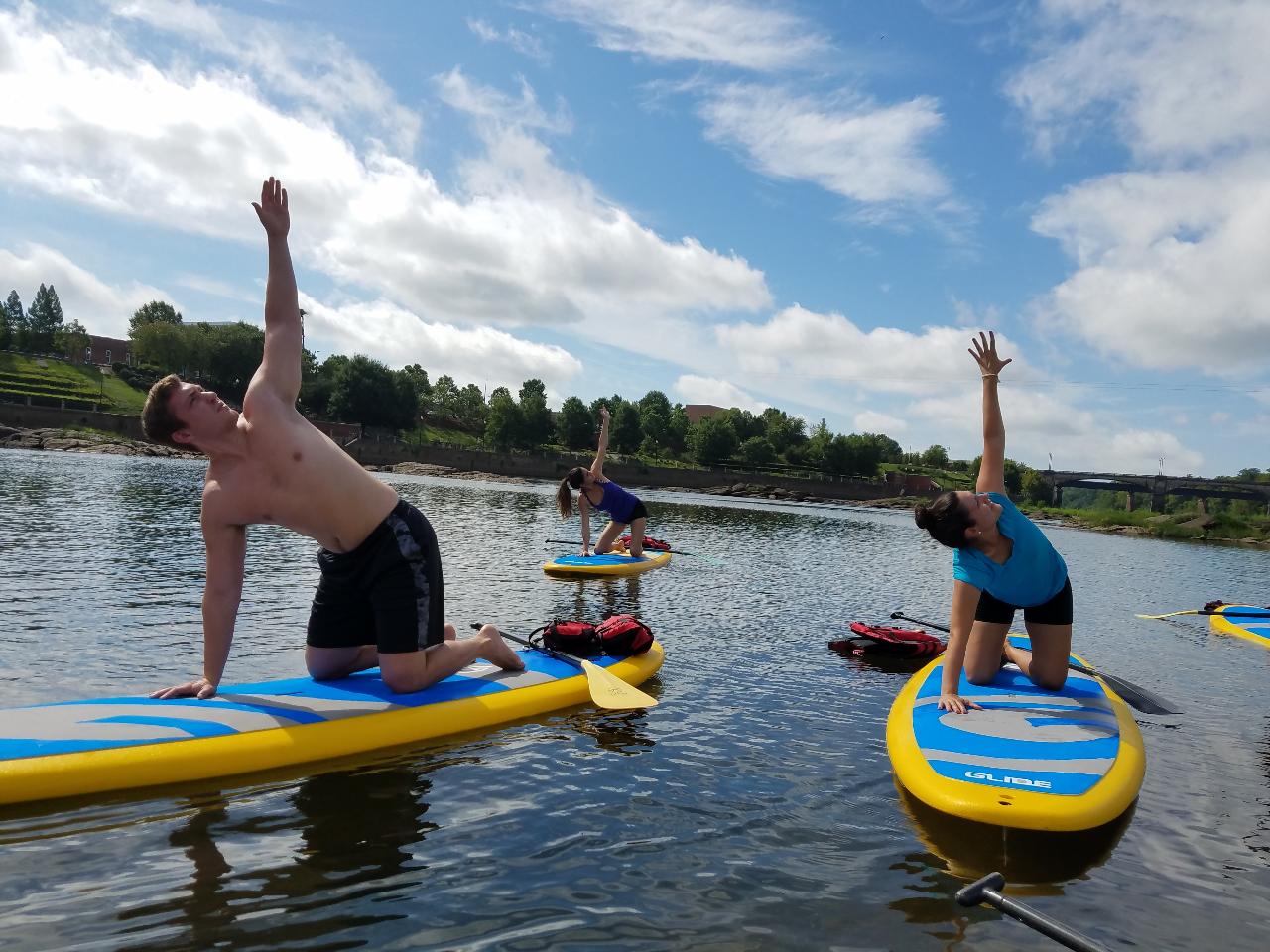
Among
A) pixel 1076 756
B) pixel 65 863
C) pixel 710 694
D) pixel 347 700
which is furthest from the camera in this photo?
pixel 710 694

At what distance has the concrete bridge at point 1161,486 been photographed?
121375mm

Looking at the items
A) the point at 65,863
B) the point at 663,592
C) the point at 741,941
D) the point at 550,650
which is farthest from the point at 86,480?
the point at 741,941

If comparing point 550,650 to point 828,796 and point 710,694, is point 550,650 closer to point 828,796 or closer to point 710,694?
point 710,694

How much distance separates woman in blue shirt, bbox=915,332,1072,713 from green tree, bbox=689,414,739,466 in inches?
4803

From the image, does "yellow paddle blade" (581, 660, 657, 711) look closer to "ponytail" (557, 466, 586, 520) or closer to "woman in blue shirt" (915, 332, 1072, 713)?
"woman in blue shirt" (915, 332, 1072, 713)

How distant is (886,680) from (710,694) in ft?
8.73

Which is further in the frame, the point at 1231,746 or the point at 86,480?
the point at 86,480

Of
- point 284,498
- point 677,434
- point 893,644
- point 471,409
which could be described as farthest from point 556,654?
point 471,409

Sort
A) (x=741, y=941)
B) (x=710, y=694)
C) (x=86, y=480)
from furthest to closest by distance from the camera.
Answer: (x=86, y=480) < (x=710, y=694) < (x=741, y=941)

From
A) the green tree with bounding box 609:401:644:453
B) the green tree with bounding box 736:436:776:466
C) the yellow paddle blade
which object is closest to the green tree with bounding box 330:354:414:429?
the green tree with bounding box 609:401:644:453

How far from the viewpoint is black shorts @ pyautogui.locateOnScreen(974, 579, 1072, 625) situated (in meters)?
7.18

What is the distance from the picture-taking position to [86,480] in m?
34.0

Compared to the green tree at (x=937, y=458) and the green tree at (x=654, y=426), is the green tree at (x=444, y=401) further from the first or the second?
the green tree at (x=937, y=458)

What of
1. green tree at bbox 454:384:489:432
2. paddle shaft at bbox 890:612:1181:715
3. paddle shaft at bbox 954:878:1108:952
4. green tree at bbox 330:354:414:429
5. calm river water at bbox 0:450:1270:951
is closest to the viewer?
paddle shaft at bbox 954:878:1108:952
